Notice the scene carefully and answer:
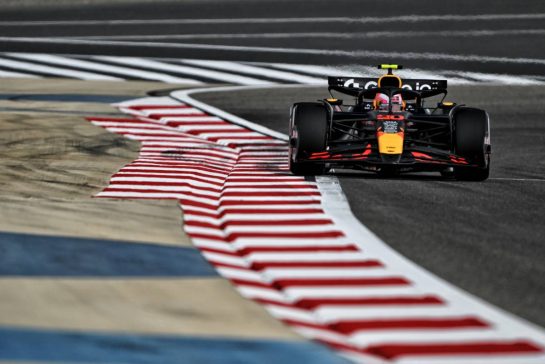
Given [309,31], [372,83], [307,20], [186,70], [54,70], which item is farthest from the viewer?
[307,20]

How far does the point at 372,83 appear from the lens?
14680 millimetres

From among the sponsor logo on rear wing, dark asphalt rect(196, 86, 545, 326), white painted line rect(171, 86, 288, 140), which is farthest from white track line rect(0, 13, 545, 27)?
the sponsor logo on rear wing

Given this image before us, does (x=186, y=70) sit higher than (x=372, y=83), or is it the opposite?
(x=372, y=83)

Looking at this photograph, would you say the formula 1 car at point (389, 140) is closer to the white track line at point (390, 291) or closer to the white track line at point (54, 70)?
the white track line at point (390, 291)

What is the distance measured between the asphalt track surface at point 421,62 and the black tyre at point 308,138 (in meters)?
0.44

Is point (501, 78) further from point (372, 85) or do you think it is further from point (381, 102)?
point (381, 102)

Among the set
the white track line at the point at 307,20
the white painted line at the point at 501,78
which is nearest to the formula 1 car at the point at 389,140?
the white painted line at the point at 501,78

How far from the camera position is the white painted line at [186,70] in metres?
24.5

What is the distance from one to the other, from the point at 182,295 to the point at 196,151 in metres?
8.93

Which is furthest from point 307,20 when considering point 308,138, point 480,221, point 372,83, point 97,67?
point 480,221

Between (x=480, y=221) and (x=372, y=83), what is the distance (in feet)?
16.0

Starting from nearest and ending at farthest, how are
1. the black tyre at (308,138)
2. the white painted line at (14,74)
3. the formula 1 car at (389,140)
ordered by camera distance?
the formula 1 car at (389,140), the black tyre at (308,138), the white painted line at (14,74)

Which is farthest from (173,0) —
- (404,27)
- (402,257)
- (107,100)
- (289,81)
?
(402,257)

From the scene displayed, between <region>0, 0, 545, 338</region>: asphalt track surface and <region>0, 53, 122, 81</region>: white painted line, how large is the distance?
2.10 meters
